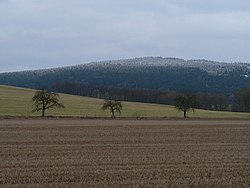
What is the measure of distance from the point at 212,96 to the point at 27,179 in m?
109

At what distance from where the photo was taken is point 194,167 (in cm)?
1711

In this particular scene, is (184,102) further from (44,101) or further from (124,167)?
(124,167)

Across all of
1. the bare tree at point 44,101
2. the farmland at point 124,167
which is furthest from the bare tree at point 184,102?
the farmland at point 124,167

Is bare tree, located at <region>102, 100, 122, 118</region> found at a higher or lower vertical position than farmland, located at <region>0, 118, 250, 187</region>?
higher

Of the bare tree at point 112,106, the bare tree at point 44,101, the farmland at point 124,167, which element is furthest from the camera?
the bare tree at point 112,106

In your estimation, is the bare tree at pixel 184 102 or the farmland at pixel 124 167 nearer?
the farmland at pixel 124 167

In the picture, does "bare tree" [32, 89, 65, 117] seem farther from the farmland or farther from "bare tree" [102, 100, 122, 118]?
the farmland

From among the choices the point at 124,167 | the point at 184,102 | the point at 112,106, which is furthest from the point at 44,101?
the point at 124,167

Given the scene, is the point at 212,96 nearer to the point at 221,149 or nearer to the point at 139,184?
the point at 221,149

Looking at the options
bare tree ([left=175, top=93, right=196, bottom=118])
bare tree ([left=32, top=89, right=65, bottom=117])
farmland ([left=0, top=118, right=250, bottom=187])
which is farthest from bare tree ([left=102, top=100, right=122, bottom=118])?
farmland ([left=0, top=118, right=250, bottom=187])

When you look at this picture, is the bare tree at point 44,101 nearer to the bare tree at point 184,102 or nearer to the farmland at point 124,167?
the bare tree at point 184,102

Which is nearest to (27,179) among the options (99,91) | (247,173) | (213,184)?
(213,184)

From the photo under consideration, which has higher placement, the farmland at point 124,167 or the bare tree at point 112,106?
the bare tree at point 112,106

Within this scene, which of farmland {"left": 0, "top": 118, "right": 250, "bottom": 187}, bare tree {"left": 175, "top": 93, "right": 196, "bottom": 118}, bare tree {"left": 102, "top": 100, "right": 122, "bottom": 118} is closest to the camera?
farmland {"left": 0, "top": 118, "right": 250, "bottom": 187}
